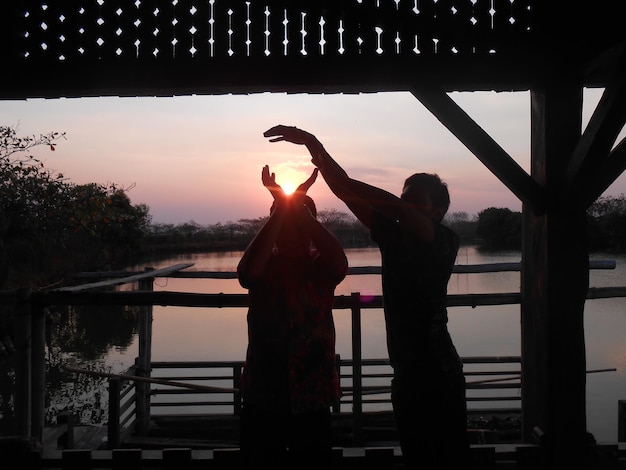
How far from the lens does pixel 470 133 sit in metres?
3.01

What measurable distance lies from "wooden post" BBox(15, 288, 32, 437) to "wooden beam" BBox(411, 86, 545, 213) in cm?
324

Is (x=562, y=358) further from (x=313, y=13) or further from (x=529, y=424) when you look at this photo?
(x=313, y=13)

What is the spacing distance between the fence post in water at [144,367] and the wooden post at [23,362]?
3308mm

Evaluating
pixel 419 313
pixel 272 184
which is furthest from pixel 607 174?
pixel 272 184

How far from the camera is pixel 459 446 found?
86.8 inches

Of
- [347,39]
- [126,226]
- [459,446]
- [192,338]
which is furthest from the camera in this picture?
[126,226]

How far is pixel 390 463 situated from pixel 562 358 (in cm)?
116

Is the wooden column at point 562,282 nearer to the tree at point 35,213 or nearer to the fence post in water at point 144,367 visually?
the fence post in water at point 144,367

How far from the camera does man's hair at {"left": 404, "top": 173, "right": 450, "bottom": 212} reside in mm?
2258

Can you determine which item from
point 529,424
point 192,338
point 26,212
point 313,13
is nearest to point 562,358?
point 529,424

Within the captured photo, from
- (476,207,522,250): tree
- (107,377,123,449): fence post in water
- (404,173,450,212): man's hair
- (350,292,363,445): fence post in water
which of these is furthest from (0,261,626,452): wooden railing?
(476,207,522,250): tree

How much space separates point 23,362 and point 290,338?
3012 millimetres

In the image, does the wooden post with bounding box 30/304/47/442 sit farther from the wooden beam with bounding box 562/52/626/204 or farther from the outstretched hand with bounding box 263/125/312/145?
the wooden beam with bounding box 562/52/626/204

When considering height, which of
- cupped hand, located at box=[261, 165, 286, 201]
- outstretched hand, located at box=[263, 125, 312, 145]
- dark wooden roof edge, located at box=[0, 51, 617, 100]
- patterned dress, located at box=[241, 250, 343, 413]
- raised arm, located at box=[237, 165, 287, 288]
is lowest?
patterned dress, located at box=[241, 250, 343, 413]
